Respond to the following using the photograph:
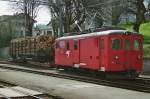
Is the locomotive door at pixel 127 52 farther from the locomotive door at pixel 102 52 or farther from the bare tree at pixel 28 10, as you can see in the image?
the bare tree at pixel 28 10

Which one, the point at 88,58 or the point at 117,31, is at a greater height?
the point at 117,31

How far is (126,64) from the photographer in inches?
900

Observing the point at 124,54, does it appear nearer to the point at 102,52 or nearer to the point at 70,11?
the point at 102,52

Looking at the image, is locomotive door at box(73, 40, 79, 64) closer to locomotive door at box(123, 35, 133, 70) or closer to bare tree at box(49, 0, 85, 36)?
locomotive door at box(123, 35, 133, 70)

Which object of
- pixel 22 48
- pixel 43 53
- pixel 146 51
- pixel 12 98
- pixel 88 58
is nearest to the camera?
pixel 12 98

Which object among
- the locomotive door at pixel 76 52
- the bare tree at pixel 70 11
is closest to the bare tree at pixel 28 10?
the bare tree at pixel 70 11

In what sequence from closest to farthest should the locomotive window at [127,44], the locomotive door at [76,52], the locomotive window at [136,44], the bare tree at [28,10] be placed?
1. the locomotive window at [127,44]
2. the locomotive window at [136,44]
3. the locomotive door at [76,52]
4. the bare tree at [28,10]

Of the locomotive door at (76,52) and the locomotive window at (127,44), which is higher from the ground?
the locomotive window at (127,44)

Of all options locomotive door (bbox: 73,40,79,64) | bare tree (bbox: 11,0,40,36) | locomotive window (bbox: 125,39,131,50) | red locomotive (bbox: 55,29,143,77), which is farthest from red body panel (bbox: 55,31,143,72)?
bare tree (bbox: 11,0,40,36)

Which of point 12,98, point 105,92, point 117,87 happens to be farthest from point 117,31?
point 12,98

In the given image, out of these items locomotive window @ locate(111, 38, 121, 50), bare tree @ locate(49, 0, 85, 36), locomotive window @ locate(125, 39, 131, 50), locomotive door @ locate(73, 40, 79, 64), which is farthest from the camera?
bare tree @ locate(49, 0, 85, 36)

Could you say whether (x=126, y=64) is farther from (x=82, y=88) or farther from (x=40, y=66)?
(x=40, y=66)

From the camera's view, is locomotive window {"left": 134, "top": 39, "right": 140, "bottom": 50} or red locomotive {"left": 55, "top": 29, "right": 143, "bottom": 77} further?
locomotive window {"left": 134, "top": 39, "right": 140, "bottom": 50}

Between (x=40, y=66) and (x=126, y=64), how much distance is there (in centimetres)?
1659
